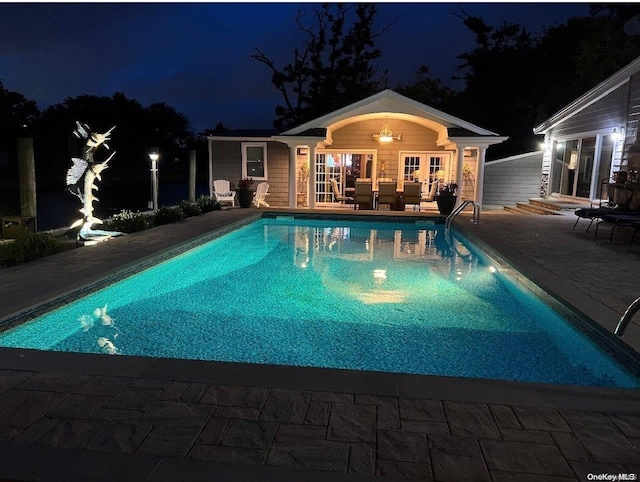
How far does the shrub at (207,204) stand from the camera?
14328 mm

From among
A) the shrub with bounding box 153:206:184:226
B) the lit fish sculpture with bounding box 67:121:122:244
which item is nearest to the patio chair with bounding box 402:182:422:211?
the shrub with bounding box 153:206:184:226

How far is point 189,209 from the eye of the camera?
43.0 feet

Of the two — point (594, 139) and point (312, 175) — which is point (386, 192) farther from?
point (594, 139)

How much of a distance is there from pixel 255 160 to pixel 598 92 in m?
10.8

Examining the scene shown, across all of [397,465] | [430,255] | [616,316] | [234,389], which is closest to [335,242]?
[430,255]

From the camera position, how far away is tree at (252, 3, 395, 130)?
31.5 metres

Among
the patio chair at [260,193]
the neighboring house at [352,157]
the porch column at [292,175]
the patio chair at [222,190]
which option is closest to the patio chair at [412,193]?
the neighboring house at [352,157]

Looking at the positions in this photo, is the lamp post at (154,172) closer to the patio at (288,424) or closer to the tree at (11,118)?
the patio at (288,424)

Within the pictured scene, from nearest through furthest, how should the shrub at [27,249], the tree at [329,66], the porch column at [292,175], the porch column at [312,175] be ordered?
the shrub at [27,249] < the porch column at [312,175] < the porch column at [292,175] < the tree at [329,66]

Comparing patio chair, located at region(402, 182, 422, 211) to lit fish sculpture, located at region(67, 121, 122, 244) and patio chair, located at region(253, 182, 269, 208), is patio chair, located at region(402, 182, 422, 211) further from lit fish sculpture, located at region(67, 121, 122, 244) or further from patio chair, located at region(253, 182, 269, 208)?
lit fish sculpture, located at region(67, 121, 122, 244)

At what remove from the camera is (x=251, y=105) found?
13562cm

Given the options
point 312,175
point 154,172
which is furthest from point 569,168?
point 154,172

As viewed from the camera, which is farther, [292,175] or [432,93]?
[432,93]

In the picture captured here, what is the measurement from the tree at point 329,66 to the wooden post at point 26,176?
24473 mm
